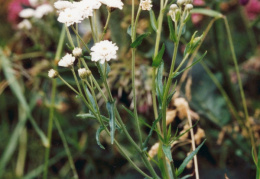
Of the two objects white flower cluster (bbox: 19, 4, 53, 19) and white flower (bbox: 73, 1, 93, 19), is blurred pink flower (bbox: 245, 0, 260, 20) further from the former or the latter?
white flower (bbox: 73, 1, 93, 19)

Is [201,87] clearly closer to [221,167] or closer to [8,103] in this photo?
[221,167]

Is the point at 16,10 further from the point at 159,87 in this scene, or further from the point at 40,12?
the point at 159,87

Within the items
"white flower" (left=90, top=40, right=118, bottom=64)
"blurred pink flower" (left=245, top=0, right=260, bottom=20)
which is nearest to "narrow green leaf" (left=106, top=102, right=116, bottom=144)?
"white flower" (left=90, top=40, right=118, bottom=64)

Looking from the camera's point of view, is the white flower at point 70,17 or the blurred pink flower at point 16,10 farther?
the blurred pink flower at point 16,10

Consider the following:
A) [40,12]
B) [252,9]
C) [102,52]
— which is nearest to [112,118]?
[102,52]

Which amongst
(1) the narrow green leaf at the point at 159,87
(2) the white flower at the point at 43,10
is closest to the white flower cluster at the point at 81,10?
(1) the narrow green leaf at the point at 159,87

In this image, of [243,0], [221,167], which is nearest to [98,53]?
[243,0]

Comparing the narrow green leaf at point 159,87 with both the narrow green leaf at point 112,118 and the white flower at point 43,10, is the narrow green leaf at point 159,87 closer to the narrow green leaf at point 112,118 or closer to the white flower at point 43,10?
the narrow green leaf at point 112,118
